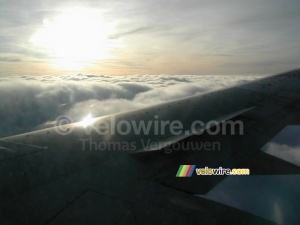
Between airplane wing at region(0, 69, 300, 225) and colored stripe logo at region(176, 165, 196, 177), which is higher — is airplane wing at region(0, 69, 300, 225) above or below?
above

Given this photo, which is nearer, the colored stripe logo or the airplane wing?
the airplane wing

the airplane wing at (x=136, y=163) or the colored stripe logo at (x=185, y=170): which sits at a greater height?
the airplane wing at (x=136, y=163)

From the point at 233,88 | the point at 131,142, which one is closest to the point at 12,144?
the point at 131,142

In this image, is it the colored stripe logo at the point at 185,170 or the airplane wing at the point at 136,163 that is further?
the colored stripe logo at the point at 185,170

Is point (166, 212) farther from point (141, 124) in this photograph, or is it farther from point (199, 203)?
point (141, 124)
